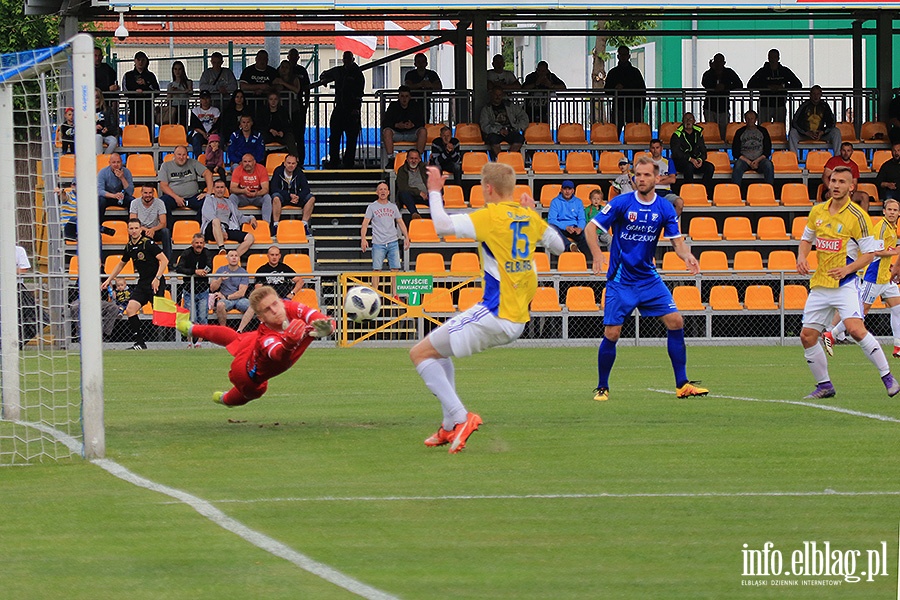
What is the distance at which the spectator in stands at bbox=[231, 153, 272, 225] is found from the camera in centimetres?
2504

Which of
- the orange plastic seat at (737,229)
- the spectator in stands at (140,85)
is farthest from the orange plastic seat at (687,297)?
the spectator in stands at (140,85)

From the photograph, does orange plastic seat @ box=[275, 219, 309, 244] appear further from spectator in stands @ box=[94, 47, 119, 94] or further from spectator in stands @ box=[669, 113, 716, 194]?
spectator in stands @ box=[669, 113, 716, 194]

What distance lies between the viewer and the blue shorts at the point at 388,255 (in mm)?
24141

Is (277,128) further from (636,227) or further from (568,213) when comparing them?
(636,227)

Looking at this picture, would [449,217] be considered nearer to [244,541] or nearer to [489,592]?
[244,541]

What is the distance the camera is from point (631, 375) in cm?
1683

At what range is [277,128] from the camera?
90.0 feet

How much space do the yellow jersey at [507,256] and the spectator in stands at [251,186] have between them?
15980 millimetres

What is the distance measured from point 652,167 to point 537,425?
2.98 meters

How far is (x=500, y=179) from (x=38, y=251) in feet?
24.8

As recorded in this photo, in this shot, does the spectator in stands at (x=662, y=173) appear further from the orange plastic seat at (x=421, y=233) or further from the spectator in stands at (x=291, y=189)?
the spectator in stands at (x=291, y=189)

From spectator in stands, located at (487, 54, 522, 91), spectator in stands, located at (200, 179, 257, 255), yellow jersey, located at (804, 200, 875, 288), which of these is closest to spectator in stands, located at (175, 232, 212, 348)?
spectator in stands, located at (200, 179, 257, 255)

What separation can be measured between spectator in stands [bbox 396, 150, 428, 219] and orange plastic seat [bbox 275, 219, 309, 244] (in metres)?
2.12

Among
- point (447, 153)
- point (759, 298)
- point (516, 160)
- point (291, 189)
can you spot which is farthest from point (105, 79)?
point (759, 298)
